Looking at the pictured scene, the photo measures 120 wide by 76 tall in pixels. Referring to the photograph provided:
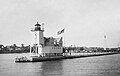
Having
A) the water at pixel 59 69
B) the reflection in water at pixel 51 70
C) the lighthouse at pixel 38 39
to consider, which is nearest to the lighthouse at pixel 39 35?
the lighthouse at pixel 38 39

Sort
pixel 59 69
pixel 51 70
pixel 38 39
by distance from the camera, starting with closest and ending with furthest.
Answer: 1. pixel 51 70
2. pixel 59 69
3. pixel 38 39

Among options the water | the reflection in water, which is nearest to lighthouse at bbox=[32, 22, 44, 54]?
the water

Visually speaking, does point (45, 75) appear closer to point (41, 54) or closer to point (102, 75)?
point (102, 75)

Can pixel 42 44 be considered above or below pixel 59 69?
above

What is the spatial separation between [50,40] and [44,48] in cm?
575

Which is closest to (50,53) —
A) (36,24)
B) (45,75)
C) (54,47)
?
(54,47)

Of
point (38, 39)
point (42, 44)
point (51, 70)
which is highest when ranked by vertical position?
point (38, 39)

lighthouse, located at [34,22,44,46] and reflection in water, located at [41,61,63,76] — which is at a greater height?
lighthouse, located at [34,22,44,46]

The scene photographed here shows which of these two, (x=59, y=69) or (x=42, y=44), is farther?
(x=42, y=44)

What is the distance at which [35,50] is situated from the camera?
318 feet

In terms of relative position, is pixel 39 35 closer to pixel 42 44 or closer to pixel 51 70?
pixel 42 44

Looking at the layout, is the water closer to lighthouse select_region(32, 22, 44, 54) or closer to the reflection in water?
the reflection in water

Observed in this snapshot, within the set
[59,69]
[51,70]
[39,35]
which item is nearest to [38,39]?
[39,35]

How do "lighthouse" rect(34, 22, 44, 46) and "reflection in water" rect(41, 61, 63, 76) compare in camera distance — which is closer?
"reflection in water" rect(41, 61, 63, 76)
